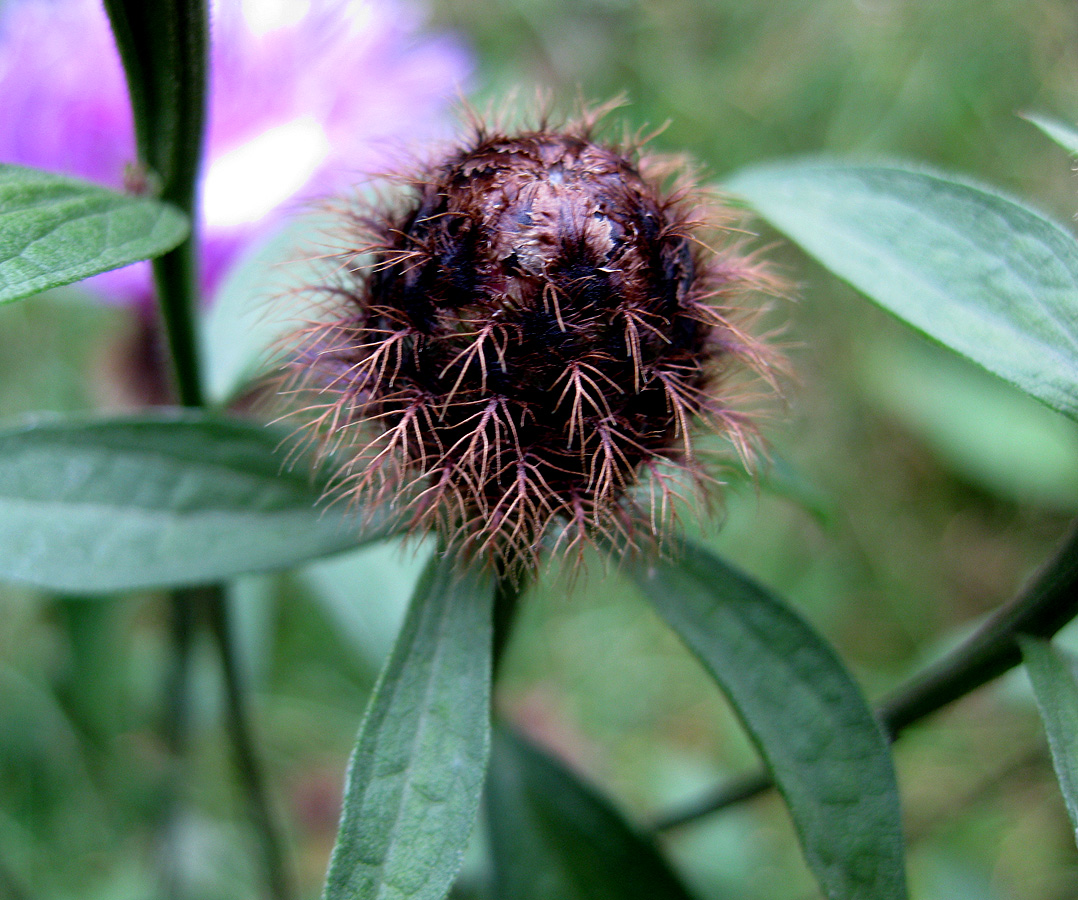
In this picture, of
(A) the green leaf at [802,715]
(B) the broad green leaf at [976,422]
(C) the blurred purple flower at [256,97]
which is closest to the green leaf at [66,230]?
(A) the green leaf at [802,715]

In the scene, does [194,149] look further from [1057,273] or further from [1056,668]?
[1056,668]

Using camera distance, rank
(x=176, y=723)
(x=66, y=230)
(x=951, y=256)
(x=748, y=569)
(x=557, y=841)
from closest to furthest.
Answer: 1. (x=66, y=230)
2. (x=951, y=256)
3. (x=557, y=841)
4. (x=176, y=723)
5. (x=748, y=569)

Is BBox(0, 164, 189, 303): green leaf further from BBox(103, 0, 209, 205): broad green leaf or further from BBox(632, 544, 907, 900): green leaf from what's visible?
BBox(632, 544, 907, 900): green leaf

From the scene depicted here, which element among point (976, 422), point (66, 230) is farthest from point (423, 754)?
point (976, 422)

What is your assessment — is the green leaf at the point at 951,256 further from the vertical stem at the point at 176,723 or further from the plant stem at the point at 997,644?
the vertical stem at the point at 176,723

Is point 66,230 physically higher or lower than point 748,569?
higher

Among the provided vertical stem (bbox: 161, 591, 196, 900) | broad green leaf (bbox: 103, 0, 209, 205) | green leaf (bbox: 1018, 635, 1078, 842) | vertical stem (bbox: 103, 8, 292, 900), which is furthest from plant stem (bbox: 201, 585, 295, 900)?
green leaf (bbox: 1018, 635, 1078, 842)

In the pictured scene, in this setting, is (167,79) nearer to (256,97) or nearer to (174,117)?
(174,117)

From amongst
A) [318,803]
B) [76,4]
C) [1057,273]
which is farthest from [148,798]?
[1057,273]
